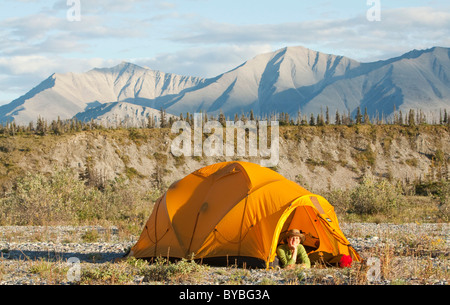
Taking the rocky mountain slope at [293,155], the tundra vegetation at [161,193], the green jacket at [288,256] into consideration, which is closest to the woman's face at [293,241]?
the green jacket at [288,256]

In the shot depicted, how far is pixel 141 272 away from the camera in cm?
959

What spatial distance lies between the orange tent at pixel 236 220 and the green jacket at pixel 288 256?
0.18 meters

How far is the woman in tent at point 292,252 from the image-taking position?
10.4 metres

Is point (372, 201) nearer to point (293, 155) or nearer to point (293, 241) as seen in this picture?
point (293, 241)

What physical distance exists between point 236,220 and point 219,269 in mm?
1169

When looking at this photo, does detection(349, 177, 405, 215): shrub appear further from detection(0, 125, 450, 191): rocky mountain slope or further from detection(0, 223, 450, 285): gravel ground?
detection(0, 125, 450, 191): rocky mountain slope

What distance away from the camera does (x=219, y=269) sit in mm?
10289

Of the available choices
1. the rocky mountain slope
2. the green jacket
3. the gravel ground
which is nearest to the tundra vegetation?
the gravel ground

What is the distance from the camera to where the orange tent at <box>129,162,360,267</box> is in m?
10.7

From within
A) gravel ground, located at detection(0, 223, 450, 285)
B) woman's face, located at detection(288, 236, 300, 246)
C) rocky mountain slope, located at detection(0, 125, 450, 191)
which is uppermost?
woman's face, located at detection(288, 236, 300, 246)

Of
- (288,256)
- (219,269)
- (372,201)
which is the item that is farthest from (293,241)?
Result: (372,201)

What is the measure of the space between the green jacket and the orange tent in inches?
7.0
